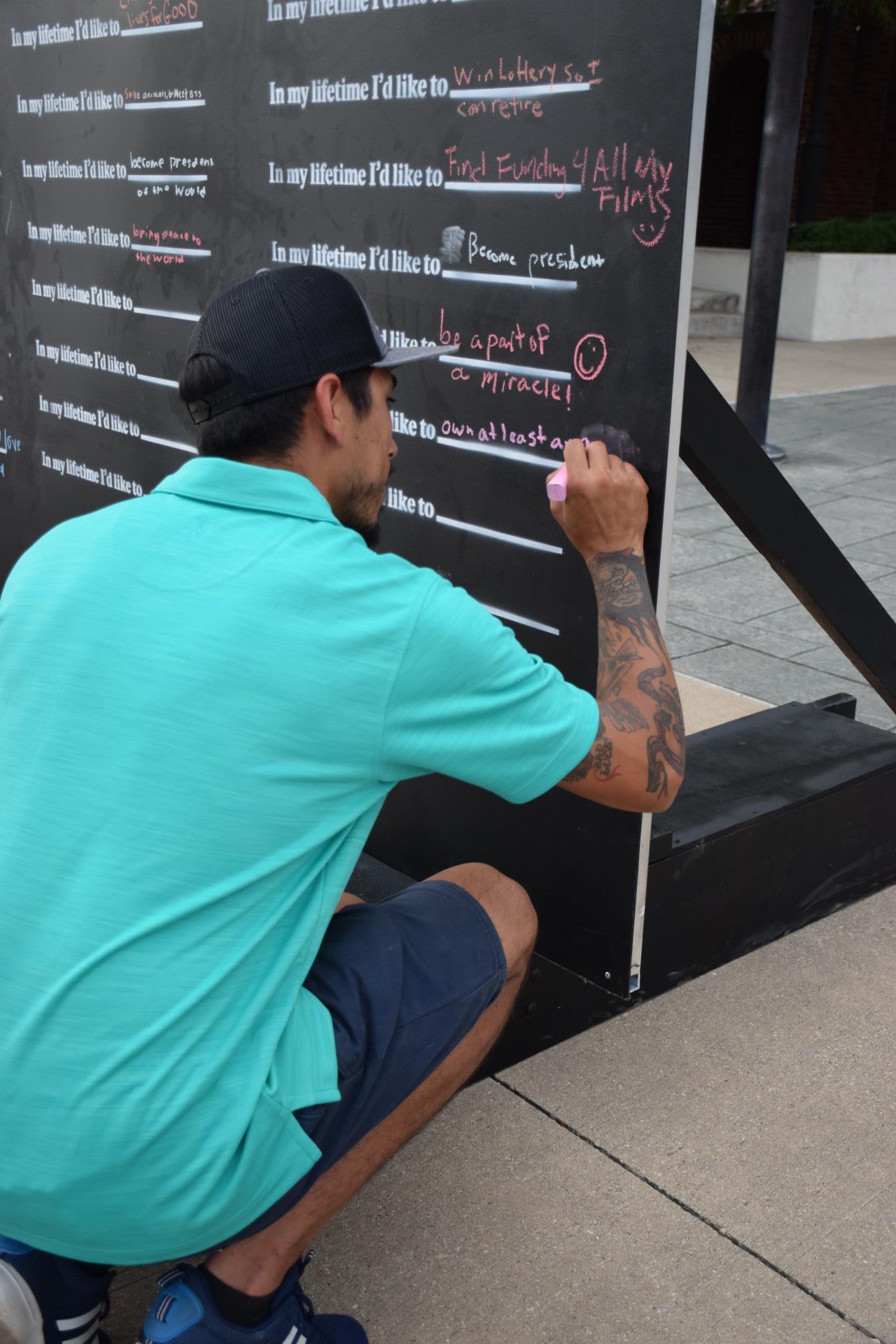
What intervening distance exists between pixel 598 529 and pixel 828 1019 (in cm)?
137

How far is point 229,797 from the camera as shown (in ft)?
5.51

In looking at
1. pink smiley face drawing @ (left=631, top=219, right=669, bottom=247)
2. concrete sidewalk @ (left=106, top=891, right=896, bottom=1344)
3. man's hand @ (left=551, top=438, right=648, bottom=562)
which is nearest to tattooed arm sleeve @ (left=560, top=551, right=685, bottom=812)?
man's hand @ (left=551, top=438, right=648, bottom=562)

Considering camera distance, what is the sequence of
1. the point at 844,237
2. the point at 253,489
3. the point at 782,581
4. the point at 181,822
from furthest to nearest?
the point at 844,237 → the point at 782,581 → the point at 253,489 → the point at 181,822

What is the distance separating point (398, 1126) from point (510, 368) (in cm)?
154

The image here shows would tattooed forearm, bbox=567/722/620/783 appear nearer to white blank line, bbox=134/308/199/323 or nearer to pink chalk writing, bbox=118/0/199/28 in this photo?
white blank line, bbox=134/308/199/323

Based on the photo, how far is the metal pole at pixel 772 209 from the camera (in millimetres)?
9180

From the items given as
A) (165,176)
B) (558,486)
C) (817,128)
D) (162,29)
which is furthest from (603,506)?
(817,128)

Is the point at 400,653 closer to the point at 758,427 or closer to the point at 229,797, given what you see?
the point at 229,797

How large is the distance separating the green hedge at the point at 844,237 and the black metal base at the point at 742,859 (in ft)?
50.7

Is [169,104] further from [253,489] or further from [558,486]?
[253,489]

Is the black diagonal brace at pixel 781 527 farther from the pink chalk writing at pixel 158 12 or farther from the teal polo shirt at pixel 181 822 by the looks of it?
the pink chalk writing at pixel 158 12

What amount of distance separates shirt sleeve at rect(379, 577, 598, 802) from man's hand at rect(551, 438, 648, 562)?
55cm

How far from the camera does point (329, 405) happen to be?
6.41ft

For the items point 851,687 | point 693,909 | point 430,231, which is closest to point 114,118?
point 430,231
